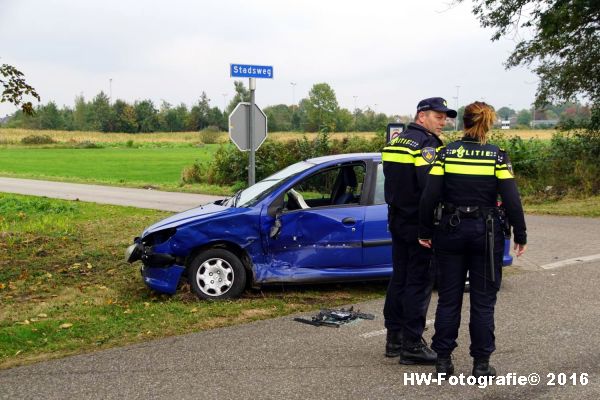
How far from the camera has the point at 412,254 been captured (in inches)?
206

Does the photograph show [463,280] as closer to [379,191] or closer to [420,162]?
[420,162]

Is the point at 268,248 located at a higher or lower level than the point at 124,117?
lower

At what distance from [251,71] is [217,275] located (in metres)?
4.38

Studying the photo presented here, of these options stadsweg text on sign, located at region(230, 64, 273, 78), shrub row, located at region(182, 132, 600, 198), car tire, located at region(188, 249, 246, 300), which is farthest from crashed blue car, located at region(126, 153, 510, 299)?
shrub row, located at region(182, 132, 600, 198)

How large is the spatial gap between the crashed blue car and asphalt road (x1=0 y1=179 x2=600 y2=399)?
69 cm

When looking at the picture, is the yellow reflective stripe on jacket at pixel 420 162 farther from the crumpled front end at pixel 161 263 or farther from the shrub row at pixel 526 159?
the shrub row at pixel 526 159

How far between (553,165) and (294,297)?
47.0 ft

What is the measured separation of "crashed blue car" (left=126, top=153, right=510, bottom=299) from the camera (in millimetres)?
7371

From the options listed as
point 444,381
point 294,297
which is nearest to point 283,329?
point 294,297

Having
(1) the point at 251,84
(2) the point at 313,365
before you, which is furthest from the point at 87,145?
(2) the point at 313,365

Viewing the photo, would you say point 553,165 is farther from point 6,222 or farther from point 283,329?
point 283,329

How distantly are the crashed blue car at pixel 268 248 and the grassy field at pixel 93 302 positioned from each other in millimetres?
234

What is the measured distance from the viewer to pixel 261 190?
787 cm

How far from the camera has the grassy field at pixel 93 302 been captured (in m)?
6.17
